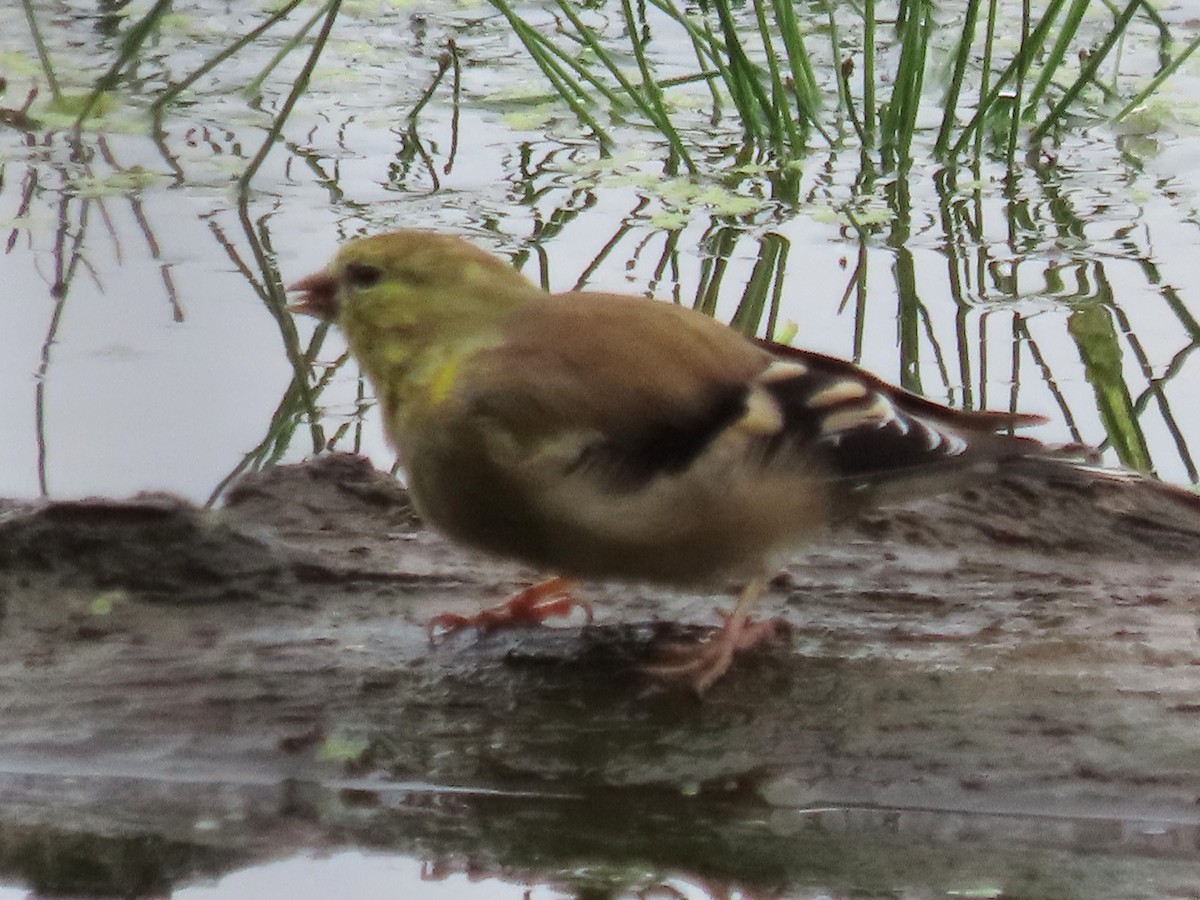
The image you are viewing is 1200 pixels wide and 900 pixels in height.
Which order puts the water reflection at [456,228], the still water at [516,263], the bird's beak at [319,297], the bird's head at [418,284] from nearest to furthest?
the still water at [516,263]
the bird's head at [418,284]
the bird's beak at [319,297]
the water reflection at [456,228]

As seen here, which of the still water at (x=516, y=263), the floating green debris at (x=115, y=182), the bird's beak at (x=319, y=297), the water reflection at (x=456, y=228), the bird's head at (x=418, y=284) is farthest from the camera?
the floating green debris at (x=115, y=182)

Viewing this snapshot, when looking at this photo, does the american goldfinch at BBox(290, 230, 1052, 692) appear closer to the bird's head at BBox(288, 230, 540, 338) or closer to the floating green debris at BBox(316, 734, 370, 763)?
the bird's head at BBox(288, 230, 540, 338)

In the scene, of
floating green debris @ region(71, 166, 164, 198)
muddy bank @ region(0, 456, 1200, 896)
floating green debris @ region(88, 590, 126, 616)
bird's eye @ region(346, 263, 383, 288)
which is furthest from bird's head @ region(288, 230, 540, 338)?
floating green debris @ region(71, 166, 164, 198)

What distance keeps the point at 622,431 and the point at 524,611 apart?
0.44 m

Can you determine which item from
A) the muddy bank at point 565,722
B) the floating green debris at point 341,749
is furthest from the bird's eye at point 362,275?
the floating green debris at point 341,749

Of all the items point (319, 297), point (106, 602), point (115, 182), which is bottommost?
point (106, 602)

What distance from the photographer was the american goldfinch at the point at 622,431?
9.39 ft

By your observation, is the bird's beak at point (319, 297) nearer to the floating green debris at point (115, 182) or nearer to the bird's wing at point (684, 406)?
the bird's wing at point (684, 406)

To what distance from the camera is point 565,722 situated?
287cm

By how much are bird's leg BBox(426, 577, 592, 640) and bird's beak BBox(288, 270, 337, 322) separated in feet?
1.92

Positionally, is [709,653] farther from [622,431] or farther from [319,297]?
[319,297]

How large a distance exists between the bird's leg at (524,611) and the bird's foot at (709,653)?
0.21 m

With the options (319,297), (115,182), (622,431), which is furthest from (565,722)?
(115,182)

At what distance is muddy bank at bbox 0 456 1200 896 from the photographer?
271 cm
